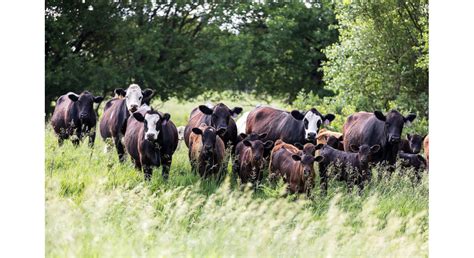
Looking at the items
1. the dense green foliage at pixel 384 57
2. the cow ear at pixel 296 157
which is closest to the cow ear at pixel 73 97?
the cow ear at pixel 296 157

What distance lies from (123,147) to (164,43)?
1249 centimetres

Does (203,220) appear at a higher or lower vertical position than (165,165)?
lower

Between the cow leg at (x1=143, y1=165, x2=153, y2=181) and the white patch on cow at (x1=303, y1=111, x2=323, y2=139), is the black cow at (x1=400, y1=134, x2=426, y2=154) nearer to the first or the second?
the white patch on cow at (x1=303, y1=111, x2=323, y2=139)

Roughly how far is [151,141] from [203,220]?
7.08 ft

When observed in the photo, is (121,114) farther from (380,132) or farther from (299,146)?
(380,132)

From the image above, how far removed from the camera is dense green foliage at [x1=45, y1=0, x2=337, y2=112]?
2094 centimetres

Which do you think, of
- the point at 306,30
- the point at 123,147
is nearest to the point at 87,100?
the point at 123,147

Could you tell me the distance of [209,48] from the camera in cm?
2436

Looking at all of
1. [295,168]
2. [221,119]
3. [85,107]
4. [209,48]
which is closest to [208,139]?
[221,119]

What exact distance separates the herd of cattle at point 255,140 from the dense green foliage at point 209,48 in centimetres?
733

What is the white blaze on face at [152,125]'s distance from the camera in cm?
972

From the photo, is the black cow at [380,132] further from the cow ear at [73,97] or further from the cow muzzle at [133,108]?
the cow ear at [73,97]

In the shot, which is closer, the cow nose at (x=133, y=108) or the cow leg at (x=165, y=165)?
the cow leg at (x=165, y=165)
